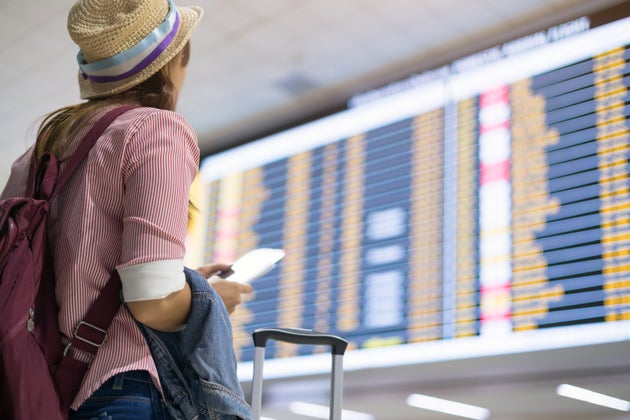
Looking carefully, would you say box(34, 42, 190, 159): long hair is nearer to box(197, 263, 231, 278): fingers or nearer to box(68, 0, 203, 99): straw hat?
box(68, 0, 203, 99): straw hat

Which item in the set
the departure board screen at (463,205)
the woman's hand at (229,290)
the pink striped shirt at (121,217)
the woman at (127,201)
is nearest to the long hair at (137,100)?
the woman at (127,201)

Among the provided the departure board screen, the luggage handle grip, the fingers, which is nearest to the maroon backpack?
the fingers

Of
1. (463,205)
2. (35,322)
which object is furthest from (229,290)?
(463,205)

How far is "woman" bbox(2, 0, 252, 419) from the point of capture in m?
0.91

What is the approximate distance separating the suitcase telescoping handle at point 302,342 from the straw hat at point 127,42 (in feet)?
2.61

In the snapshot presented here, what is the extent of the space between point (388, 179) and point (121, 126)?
2.94 meters

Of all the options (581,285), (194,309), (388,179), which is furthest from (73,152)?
(388,179)

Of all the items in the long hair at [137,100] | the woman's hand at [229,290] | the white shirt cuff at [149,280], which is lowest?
the white shirt cuff at [149,280]

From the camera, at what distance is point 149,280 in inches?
35.3

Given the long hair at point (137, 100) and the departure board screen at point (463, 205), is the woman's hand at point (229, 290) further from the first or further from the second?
the departure board screen at point (463, 205)

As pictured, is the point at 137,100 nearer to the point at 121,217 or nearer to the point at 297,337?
the point at 121,217

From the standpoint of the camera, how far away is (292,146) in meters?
4.46

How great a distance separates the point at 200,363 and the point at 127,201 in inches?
7.9

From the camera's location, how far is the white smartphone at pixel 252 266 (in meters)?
1.31
